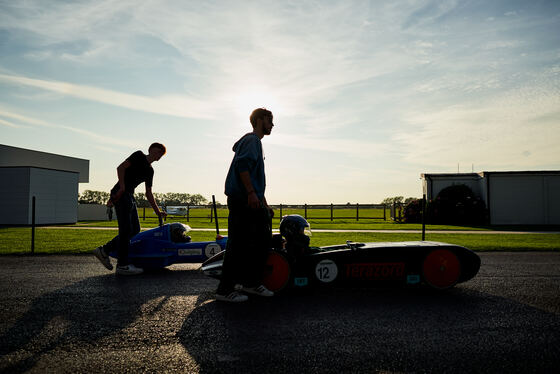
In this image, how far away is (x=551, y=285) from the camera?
4.50 meters

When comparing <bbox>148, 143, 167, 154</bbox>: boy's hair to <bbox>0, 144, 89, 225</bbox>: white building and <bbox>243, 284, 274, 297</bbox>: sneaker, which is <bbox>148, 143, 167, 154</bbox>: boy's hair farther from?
<bbox>0, 144, 89, 225</bbox>: white building

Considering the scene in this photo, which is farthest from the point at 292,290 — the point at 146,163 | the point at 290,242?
→ the point at 146,163

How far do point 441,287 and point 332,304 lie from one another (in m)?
1.34

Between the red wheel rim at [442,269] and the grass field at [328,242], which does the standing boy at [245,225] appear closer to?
the red wheel rim at [442,269]

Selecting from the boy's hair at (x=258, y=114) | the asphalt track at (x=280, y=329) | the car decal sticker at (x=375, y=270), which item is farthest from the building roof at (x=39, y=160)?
the car decal sticker at (x=375, y=270)

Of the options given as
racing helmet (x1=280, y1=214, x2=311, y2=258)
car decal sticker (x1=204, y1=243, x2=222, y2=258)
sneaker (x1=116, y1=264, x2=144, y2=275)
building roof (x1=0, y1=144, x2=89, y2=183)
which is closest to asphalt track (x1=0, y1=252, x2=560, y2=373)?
racing helmet (x1=280, y1=214, x2=311, y2=258)

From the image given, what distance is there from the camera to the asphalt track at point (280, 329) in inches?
86.8

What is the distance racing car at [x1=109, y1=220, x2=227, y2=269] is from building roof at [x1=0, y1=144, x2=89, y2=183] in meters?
29.1

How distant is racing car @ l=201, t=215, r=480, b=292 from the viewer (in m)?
4.05

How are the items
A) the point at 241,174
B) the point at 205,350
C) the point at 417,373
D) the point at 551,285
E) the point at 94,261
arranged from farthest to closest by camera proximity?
the point at 94,261, the point at 551,285, the point at 241,174, the point at 205,350, the point at 417,373

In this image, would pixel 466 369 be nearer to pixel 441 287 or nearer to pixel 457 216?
pixel 441 287

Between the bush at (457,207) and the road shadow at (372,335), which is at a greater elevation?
the bush at (457,207)

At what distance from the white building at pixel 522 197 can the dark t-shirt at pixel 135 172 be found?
24028mm

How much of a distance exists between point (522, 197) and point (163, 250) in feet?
83.0
